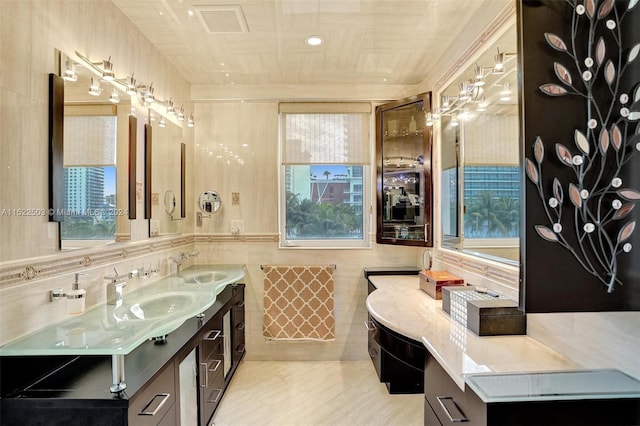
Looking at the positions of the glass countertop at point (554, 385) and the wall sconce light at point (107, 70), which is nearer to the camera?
the glass countertop at point (554, 385)

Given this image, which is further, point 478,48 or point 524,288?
point 478,48

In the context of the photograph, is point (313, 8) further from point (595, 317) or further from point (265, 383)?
point (265, 383)

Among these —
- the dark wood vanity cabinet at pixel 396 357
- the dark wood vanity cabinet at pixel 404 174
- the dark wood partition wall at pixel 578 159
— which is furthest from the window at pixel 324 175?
the dark wood partition wall at pixel 578 159

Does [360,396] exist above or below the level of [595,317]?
below

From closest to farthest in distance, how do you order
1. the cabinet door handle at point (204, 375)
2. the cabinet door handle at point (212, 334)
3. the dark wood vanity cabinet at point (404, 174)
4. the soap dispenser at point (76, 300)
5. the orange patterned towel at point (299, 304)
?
the soap dispenser at point (76, 300) < the cabinet door handle at point (204, 375) < the cabinet door handle at point (212, 334) < the dark wood vanity cabinet at point (404, 174) < the orange patterned towel at point (299, 304)

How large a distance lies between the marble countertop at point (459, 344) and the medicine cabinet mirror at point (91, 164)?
162 centimetres

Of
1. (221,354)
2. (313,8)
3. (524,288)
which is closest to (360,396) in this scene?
(221,354)

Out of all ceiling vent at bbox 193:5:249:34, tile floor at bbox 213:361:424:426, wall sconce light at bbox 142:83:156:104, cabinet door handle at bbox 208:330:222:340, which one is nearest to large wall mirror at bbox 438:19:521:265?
tile floor at bbox 213:361:424:426

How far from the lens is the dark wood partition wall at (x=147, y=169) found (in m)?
2.26

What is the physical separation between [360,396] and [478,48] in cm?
263

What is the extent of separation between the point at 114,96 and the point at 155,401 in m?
1.63

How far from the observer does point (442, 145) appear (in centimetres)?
265

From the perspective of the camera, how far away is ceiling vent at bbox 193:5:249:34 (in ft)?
6.29

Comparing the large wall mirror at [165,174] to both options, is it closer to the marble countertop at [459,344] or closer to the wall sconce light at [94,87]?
the wall sconce light at [94,87]
